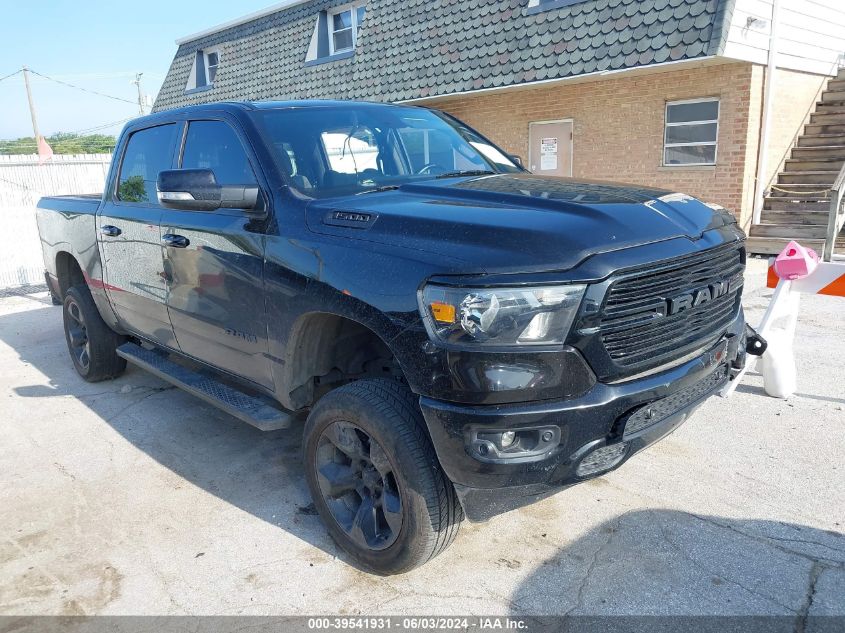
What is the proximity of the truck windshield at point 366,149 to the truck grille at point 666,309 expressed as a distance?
1428 millimetres

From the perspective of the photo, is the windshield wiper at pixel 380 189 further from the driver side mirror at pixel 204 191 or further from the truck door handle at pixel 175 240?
the truck door handle at pixel 175 240

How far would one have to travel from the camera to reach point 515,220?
8.42 feet

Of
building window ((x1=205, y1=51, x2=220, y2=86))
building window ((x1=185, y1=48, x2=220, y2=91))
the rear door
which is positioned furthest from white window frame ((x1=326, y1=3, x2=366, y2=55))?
the rear door

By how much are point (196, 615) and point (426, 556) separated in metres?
0.98

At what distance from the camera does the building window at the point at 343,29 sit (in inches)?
597

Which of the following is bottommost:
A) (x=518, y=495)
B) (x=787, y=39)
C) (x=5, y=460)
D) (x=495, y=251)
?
(x=5, y=460)

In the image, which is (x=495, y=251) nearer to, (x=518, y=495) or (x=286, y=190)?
(x=518, y=495)

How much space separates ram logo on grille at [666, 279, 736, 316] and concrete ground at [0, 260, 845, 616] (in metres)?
1.13

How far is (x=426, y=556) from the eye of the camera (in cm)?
277

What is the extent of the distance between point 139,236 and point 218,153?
0.99m

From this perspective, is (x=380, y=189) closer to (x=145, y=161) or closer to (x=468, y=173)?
(x=468, y=173)

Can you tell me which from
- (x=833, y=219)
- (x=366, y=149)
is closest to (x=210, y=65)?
(x=833, y=219)

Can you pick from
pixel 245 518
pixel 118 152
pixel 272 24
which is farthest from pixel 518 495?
pixel 272 24

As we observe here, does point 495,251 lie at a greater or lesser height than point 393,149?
lesser
